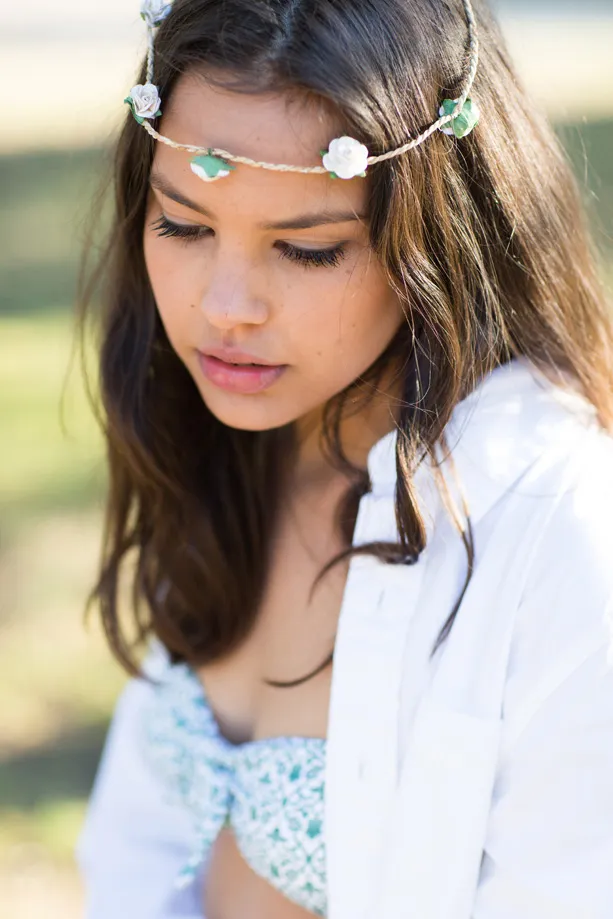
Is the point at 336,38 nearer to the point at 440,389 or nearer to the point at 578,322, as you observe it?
the point at 440,389

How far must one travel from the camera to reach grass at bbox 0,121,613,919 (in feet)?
8.91

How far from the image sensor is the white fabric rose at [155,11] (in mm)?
1605

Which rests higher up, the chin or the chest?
the chin

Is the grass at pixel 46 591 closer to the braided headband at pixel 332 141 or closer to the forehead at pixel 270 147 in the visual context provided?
the braided headband at pixel 332 141

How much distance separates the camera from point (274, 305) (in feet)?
4.94

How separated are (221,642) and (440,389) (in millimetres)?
638

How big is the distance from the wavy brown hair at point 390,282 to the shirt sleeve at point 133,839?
5.9 inches

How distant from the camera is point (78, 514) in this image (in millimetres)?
3857

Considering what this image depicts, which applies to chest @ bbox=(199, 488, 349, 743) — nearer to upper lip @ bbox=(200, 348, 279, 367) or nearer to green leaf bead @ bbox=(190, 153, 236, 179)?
upper lip @ bbox=(200, 348, 279, 367)

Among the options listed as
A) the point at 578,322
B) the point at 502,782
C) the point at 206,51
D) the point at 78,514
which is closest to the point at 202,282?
the point at 206,51

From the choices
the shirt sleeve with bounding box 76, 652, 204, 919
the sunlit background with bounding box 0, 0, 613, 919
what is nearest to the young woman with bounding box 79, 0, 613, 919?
the shirt sleeve with bounding box 76, 652, 204, 919

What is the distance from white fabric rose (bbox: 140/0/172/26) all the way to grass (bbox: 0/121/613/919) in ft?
1.34

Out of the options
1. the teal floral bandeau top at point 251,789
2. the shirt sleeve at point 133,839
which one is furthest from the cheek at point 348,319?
the shirt sleeve at point 133,839

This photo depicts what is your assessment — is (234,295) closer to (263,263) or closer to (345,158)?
(263,263)
